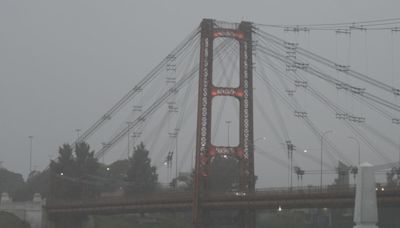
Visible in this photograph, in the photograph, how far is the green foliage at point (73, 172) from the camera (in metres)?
134

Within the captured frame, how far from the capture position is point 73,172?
452ft

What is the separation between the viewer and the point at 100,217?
13000 cm

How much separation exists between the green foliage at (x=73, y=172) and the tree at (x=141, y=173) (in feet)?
20.8

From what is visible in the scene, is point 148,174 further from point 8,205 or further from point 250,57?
point 250,57

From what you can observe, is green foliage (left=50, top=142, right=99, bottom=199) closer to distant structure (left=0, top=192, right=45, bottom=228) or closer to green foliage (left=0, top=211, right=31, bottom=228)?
distant structure (left=0, top=192, right=45, bottom=228)

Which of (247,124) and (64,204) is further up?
(247,124)

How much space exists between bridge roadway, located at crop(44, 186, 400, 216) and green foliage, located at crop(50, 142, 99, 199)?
17154mm

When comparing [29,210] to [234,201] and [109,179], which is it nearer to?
[109,179]

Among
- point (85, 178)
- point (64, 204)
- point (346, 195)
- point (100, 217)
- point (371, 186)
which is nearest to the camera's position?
point (371, 186)

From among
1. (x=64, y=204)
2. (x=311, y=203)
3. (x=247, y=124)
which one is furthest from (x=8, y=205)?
(x=311, y=203)

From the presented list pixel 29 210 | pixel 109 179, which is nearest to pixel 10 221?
pixel 29 210

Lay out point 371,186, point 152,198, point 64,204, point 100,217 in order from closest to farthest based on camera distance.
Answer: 1. point 371,186
2. point 152,198
3. point 64,204
4. point 100,217

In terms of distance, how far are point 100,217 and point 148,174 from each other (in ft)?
51.1

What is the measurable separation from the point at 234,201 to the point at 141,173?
172 ft
